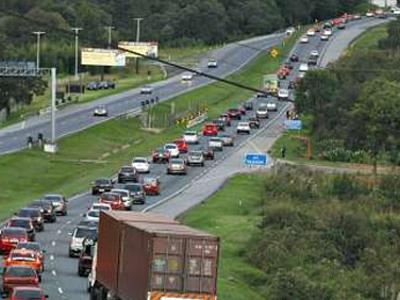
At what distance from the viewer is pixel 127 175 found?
92062 mm

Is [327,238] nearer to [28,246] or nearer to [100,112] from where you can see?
[28,246]

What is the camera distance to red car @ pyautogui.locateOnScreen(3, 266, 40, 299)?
4425 centimetres

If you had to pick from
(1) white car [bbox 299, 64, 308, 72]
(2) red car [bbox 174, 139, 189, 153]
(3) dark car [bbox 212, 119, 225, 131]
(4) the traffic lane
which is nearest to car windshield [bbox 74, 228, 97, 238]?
(4) the traffic lane

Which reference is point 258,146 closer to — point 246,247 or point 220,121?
point 220,121

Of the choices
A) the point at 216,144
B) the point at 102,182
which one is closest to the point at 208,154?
the point at 216,144

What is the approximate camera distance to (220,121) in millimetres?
138125

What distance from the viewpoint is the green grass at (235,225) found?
5306 cm

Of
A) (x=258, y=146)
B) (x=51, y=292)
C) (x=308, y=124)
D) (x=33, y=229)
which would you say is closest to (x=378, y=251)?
(x=33, y=229)

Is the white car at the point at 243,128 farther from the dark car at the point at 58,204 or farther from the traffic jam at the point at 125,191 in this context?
the dark car at the point at 58,204

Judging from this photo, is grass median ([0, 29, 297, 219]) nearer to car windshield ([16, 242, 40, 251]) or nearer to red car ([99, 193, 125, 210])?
red car ([99, 193, 125, 210])

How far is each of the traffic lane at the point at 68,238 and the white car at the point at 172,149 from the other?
10.3 ft

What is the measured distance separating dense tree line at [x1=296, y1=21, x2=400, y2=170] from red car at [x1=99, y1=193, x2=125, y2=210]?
3371 centimetres

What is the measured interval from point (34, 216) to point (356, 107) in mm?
52594

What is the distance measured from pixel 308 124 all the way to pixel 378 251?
66.1m
